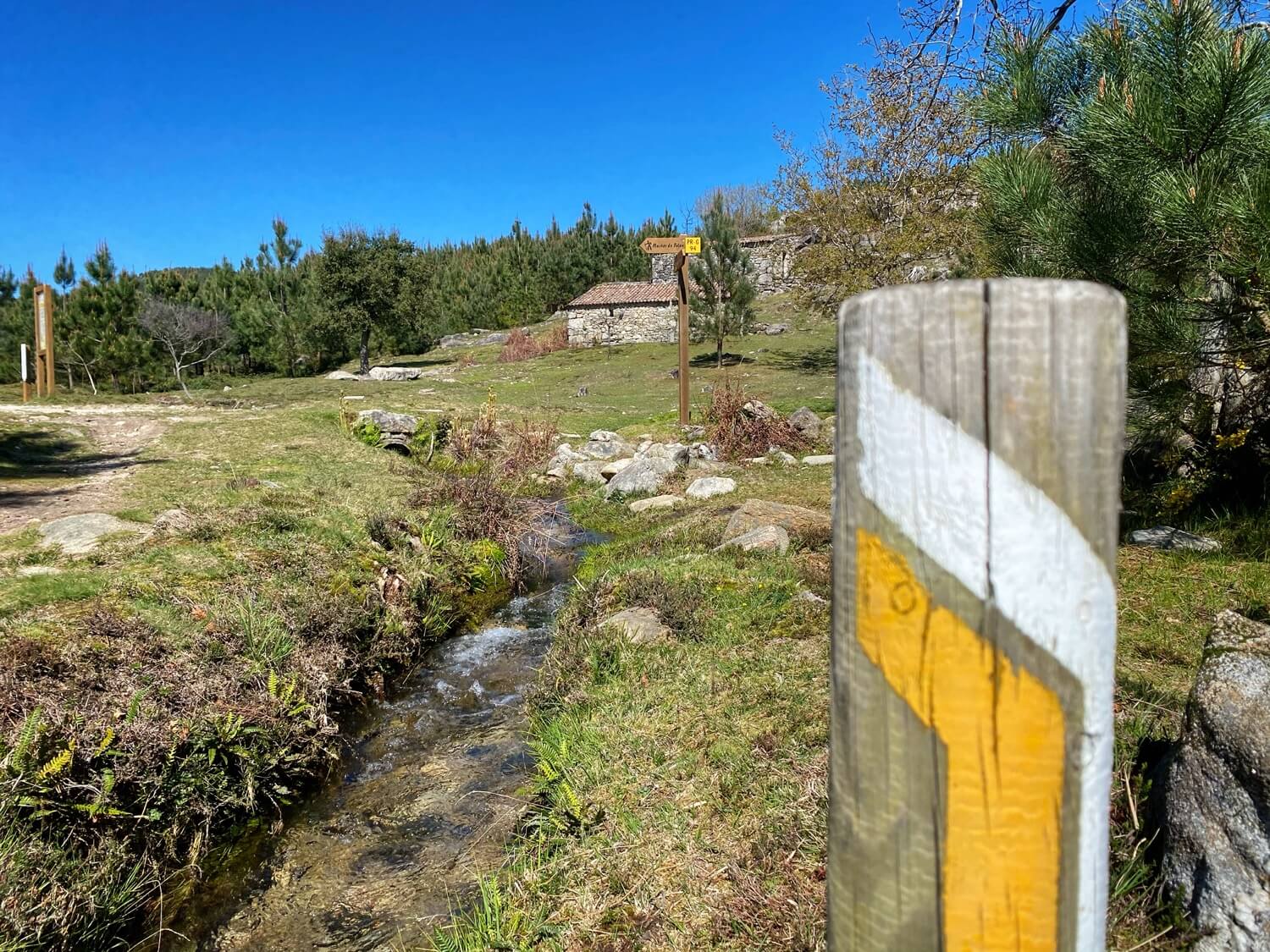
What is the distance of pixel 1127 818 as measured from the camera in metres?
2.17

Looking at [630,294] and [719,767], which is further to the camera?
[630,294]

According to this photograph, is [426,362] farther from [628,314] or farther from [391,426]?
[391,426]

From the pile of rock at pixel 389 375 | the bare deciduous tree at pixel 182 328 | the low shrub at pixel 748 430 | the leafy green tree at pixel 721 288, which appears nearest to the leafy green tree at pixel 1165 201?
the low shrub at pixel 748 430

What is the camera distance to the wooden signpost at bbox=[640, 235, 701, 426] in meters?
12.6

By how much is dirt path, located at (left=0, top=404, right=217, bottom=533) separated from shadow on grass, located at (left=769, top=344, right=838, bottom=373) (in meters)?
14.8

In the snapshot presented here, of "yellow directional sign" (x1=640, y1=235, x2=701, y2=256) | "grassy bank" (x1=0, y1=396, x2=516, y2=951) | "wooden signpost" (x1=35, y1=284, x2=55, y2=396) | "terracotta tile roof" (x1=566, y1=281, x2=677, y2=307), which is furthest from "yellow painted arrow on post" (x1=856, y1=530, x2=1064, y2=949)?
"terracotta tile roof" (x1=566, y1=281, x2=677, y2=307)

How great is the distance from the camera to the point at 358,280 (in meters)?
28.1

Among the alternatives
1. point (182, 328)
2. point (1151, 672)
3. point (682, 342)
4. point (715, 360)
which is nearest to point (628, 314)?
point (715, 360)

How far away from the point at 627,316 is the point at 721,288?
327 inches

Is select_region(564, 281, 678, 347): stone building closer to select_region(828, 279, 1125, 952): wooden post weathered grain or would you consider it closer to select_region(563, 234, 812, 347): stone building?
select_region(563, 234, 812, 347): stone building

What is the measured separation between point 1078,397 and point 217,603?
4937 mm

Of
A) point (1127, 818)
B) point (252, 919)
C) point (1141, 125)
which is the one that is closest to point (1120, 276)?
point (1141, 125)

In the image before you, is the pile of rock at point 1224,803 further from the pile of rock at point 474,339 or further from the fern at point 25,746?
the pile of rock at point 474,339

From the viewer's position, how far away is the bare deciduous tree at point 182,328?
25.0m
